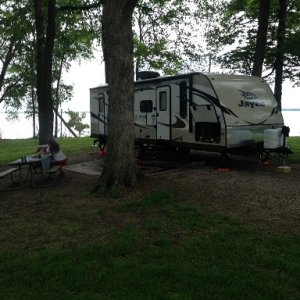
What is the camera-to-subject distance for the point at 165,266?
183 inches

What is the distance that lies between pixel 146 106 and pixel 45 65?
3683 mm

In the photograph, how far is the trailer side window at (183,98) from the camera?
1208 cm

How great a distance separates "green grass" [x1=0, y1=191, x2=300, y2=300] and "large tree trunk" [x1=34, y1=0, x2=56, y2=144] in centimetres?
860

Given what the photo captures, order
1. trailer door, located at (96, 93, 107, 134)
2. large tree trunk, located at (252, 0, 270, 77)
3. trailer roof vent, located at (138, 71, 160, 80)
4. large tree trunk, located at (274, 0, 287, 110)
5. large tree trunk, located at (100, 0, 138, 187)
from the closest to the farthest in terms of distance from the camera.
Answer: large tree trunk, located at (100, 0, 138, 187) → large tree trunk, located at (252, 0, 270, 77) → trailer roof vent, located at (138, 71, 160, 80) → large tree trunk, located at (274, 0, 287, 110) → trailer door, located at (96, 93, 107, 134)

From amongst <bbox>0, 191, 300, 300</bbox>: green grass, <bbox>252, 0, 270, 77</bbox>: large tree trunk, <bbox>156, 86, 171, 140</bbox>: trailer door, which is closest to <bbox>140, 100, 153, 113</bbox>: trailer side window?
<bbox>156, 86, 171, 140</bbox>: trailer door

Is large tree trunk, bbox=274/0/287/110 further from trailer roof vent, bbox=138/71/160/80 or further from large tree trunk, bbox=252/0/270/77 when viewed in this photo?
trailer roof vent, bbox=138/71/160/80

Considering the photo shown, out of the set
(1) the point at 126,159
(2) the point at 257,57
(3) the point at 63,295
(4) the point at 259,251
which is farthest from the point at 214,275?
(2) the point at 257,57

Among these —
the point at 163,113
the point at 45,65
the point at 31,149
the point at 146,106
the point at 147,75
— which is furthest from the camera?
the point at 31,149

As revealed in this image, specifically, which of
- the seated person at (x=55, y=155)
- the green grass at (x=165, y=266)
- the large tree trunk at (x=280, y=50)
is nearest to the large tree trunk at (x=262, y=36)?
the large tree trunk at (x=280, y=50)

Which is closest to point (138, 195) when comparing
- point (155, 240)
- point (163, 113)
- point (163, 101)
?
point (155, 240)

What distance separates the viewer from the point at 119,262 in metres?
4.84

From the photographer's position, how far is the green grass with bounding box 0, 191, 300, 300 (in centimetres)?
409

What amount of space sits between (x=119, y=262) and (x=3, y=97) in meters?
31.8

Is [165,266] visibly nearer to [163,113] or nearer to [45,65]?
[163,113]
